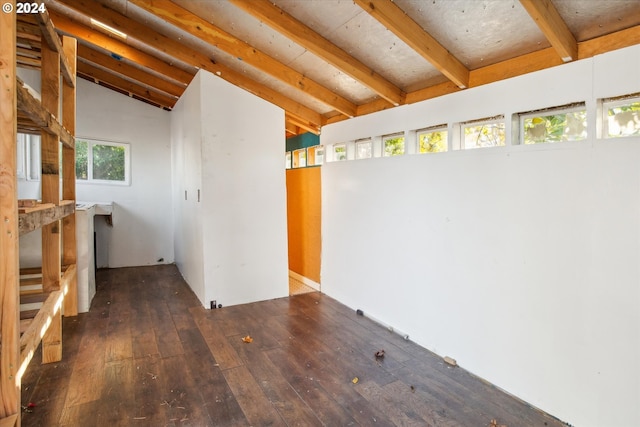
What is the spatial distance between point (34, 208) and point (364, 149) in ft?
9.65

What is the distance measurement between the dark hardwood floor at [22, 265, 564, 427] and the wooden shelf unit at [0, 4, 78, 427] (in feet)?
1.42

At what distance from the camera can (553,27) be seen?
1.78 m

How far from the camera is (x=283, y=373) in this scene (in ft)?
7.89

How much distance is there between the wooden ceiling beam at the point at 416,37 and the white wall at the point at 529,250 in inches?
7.3

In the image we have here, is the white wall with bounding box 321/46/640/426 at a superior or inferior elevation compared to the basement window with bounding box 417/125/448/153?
inferior

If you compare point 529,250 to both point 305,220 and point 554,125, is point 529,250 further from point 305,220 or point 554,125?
point 305,220

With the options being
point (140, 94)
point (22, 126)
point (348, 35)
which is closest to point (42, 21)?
point (22, 126)

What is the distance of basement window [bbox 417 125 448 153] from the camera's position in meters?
2.81

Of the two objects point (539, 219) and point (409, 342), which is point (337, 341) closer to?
point (409, 342)

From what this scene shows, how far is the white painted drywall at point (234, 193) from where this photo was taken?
3688 millimetres

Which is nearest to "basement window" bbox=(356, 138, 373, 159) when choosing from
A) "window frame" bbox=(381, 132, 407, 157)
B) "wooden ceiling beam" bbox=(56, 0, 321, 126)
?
"window frame" bbox=(381, 132, 407, 157)

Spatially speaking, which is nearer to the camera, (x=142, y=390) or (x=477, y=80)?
(x=142, y=390)

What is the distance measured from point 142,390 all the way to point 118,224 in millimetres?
4432

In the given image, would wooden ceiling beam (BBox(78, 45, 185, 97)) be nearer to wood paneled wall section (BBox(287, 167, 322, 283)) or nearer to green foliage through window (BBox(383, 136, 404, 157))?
wood paneled wall section (BBox(287, 167, 322, 283))
